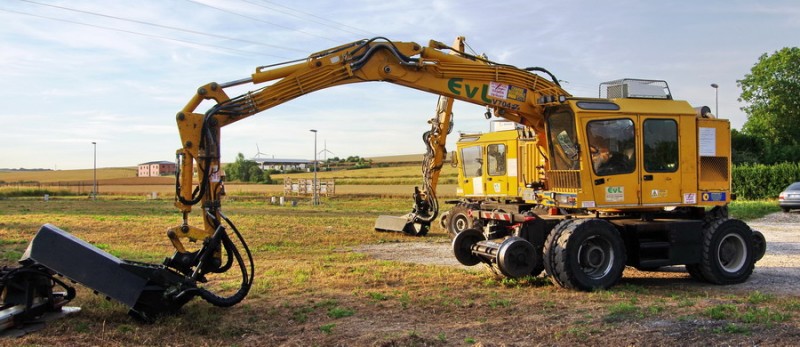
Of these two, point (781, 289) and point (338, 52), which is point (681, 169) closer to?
point (781, 289)

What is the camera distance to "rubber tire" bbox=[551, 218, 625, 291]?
30.8ft

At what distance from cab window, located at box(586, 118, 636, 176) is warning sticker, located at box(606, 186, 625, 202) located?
249 mm

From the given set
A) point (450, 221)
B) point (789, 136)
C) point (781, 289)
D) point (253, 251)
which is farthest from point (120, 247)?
point (789, 136)

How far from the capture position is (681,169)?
10.6 metres

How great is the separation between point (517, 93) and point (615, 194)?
231 centimetres

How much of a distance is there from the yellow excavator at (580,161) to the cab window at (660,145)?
0.02m

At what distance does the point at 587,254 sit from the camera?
9.70m

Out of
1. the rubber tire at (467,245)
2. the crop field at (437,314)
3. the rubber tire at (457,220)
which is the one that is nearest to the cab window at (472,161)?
the rubber tire at (457,220)

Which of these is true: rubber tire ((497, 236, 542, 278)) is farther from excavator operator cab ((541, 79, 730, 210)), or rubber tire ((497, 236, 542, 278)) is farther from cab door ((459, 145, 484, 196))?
cab door ((459, 145, 484, 196))

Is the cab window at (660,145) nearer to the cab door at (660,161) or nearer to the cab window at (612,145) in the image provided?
the cab door at (660,161)

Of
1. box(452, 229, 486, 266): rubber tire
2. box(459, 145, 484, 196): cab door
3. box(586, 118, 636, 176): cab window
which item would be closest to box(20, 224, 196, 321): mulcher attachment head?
box(452, 229, 486, 266): rubber tire

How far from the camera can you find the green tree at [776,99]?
56.0 metres

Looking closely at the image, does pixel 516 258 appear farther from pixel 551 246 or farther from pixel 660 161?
pixel 660 161

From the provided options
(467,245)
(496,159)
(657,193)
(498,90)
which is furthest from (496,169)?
(657,193)
